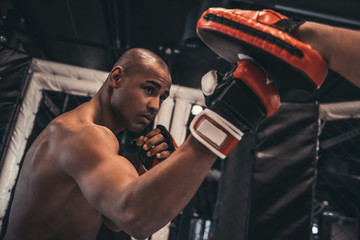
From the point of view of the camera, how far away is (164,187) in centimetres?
75

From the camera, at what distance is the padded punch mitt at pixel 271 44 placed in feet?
2.70

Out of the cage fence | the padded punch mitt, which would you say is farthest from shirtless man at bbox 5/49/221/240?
the cage fence

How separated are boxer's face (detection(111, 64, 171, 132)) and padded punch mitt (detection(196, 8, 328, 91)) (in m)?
0.58

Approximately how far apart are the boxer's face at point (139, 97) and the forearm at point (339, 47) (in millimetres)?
823

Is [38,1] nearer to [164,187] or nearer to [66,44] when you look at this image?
[66,44]

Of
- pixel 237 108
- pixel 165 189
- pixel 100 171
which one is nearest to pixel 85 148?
pixel 100 171

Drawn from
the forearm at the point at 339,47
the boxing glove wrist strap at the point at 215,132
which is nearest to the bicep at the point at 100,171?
the boxing glove wrist strap at the point at 215,132

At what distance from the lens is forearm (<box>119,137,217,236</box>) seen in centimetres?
75

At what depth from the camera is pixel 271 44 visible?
827mm

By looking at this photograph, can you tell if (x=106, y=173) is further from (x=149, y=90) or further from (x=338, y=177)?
(x=338, y=177)

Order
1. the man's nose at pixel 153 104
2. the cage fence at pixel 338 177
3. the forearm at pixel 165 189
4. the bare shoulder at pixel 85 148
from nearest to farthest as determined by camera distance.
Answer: the forearm at pixel 165 189 → the bare shoulder at pixel 85 148 → the man's nose at pixel 153 104 → the cage fence at pixel 338 177

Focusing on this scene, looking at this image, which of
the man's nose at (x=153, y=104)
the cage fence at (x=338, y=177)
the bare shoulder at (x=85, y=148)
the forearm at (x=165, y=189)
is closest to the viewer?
the forearm at (x=165, y=189)

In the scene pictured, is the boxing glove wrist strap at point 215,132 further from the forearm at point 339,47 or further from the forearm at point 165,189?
the forearm at point 339,47

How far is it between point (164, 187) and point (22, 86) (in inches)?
102
